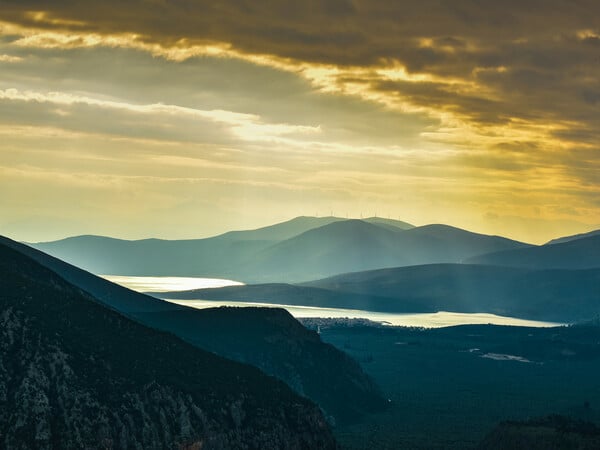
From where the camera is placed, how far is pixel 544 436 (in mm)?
183625

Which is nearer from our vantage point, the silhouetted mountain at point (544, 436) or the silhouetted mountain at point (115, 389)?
the silhouetted mountain at point (115, 389)

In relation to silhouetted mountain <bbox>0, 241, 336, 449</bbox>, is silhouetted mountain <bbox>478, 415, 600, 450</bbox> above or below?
below

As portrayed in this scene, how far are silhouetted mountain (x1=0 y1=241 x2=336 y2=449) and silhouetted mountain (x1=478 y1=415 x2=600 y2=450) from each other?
28.2 m

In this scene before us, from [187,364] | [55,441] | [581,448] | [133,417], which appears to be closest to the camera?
[55,441]

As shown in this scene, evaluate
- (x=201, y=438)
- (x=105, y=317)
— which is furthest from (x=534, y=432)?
(x=105, y=317)

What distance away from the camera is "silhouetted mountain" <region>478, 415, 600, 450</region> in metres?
179

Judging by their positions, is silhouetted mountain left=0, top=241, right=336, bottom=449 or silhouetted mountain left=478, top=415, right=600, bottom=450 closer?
silhouetted mountain left=0, top=241, right=336, bottom=449

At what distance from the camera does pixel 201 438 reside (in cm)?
16738

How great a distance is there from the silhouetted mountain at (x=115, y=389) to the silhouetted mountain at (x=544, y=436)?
28181mm

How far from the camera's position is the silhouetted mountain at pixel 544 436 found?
179000 millimetres

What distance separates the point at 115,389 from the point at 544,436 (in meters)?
69.7

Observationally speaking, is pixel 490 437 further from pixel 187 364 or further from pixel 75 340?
pixel 75 340

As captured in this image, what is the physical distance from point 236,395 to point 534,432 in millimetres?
49613

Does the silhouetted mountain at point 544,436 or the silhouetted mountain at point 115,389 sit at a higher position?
the silhouetted mountain at point 115,389
